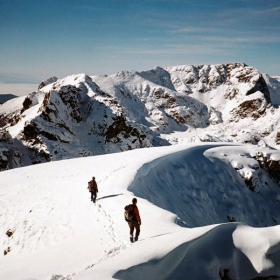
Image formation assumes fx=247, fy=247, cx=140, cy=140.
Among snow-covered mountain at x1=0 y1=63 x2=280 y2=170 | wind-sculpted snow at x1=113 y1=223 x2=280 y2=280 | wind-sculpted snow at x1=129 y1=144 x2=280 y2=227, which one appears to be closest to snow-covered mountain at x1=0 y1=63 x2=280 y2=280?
wind-sculpted snow at x1=113 y1=223 x2=280 y2=280

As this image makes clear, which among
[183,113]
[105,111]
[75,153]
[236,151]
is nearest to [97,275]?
[236,151]

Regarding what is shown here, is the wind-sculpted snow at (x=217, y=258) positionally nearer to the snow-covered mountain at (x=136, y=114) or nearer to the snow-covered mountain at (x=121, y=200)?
the snow-covered mountain at (x=121, y=200)

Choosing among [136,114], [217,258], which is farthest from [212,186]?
[136,114]

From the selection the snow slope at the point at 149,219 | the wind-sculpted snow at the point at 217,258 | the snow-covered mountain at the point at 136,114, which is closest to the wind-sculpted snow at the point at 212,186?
the snow slope at the point at 149,219

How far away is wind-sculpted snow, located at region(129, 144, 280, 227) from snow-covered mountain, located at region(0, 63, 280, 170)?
36.9m

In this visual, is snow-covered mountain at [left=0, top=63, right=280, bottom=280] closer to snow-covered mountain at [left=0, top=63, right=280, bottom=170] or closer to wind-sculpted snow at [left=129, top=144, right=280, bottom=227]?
wind-sculpted snow at [left=129, top=144, right=280, bottom=227]

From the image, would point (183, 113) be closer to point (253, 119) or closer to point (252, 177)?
point (253, 119)

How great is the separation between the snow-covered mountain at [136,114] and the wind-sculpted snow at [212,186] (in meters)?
36.9

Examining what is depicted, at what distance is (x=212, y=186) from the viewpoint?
2772cm

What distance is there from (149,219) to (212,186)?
1860 centimetres

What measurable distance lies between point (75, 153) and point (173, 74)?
10457 cm

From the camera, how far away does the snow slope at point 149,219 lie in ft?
23.4

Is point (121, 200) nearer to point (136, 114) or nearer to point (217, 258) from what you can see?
point (217, 258)

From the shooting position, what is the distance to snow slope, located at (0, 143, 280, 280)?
23.4ft
